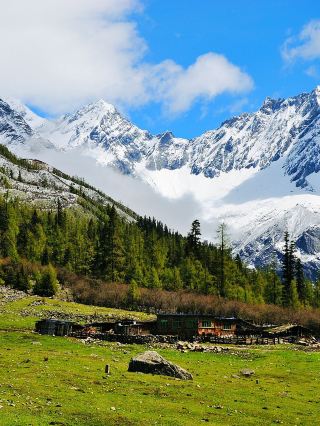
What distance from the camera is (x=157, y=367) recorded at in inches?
1809

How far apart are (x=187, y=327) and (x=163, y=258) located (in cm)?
8716

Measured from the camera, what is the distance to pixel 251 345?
8388cm

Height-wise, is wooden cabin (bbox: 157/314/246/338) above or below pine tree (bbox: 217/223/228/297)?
below

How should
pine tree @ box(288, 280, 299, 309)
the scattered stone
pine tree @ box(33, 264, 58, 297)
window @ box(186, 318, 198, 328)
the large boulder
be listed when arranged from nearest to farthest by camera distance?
1. the large boulder
2. the scattered stone
3. window @ box(186, 318, 198, 328)
4. pine tree @ box(33, 264, 58, 297)
5. pine tree @ box(288, 280, 299, 309)

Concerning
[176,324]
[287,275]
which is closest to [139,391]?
[176,324]

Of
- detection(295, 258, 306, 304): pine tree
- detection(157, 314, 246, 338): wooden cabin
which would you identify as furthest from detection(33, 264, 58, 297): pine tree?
detection(295, 258, 306, 304): pine tree

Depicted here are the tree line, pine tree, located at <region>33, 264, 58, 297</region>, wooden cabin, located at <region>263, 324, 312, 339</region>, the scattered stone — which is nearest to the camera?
the scattered stone

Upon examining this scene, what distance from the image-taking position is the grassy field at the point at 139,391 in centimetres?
3078

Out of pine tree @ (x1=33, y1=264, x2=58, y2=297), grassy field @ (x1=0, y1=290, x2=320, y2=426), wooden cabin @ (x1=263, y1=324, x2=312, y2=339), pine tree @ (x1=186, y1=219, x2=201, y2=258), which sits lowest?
grassy field @ (x1=0, y1=290, x2=320, y2=426)

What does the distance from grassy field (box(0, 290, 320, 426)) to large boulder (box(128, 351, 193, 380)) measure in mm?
1131

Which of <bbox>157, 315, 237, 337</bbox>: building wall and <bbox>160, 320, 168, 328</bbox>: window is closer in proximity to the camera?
<bbox>157, 315, 237, 337</bbox>: building wall

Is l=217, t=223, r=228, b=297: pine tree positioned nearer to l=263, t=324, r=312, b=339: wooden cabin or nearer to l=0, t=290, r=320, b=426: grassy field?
l=263, t=324, r=312, b=339: wooden cabin

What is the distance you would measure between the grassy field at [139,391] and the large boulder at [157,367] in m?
1.13

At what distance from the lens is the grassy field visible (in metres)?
30.8
